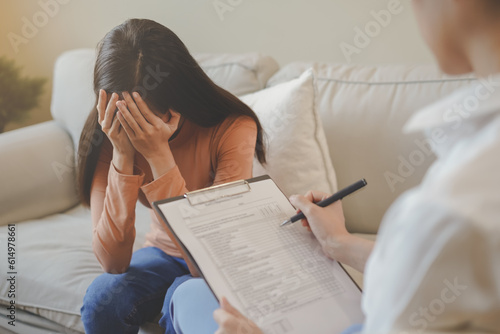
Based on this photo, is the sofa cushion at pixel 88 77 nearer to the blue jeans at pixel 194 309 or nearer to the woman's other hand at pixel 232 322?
the blue jeans at pixel 194 309

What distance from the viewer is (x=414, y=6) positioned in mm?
596

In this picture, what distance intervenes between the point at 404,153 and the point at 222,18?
0.86 meters

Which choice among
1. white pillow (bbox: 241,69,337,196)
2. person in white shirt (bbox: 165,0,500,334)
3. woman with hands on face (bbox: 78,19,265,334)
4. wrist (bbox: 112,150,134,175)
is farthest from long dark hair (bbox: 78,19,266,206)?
person in white shirt (bbox: 165,0,500,334)

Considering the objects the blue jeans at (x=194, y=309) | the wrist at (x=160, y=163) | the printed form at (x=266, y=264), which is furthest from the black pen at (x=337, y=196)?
the wrist at (x=160, y=163)

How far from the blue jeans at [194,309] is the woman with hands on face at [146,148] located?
15 centimetres

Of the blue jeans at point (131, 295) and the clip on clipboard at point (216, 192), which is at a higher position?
the clip on clipboard at point (216, 192)

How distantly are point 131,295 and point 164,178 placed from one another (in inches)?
10.3

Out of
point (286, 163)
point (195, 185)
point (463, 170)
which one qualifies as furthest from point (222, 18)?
point (463, 170)

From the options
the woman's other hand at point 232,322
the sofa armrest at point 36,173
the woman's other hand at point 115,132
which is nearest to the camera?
the woman's other hand at point 232,322

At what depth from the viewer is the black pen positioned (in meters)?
0.89

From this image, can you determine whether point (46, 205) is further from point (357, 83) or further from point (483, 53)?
point (483, 53)

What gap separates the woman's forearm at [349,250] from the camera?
0.86 m

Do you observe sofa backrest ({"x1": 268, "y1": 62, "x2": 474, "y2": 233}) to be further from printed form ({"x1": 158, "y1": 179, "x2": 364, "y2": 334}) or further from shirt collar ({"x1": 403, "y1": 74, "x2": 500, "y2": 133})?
shirt collar ({"x1": 403, "y1": 74, "x2": 500, "y2": 133})

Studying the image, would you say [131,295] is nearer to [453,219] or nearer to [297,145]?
[297,145]
